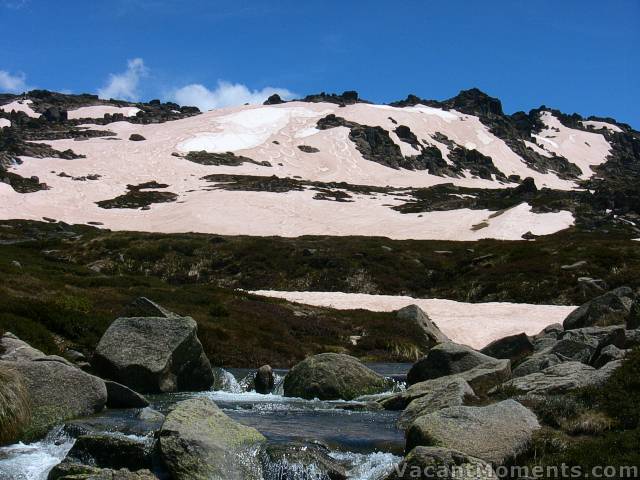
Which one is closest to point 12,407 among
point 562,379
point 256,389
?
point 256,389

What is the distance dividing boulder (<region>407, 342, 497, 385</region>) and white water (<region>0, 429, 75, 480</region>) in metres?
13.0

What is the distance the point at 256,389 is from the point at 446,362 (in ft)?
21.7

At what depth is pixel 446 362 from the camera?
21500mm

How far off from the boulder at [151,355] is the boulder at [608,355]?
11510 mm

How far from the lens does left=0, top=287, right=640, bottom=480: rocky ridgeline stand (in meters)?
10.6

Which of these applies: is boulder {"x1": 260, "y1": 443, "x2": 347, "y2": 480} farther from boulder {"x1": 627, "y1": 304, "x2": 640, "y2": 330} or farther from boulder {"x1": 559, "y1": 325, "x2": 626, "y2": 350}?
boulder {"x1": 627, "y1": 304, "x2": 640, "y2": 330}

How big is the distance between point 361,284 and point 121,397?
38.6m

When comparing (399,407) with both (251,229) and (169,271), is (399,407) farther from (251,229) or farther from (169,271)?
(251,229)

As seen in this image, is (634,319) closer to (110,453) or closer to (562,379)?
(562,379)

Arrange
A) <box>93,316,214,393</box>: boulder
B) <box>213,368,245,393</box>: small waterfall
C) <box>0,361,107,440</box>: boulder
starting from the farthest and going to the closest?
<box>213,368,245,393</box>: small waterfall, <box>93,316,214,393</box>: boulder, <box>0,361,107,440</box>: boulder

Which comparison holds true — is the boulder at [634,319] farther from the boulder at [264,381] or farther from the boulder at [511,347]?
the boulder at [264,381]

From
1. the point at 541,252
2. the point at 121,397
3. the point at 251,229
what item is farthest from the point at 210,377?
the point at 251,229

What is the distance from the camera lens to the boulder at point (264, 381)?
21547mm

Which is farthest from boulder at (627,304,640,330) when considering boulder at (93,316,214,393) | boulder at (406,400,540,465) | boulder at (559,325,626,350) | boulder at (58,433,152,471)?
boulder at (58,433,152,471)
